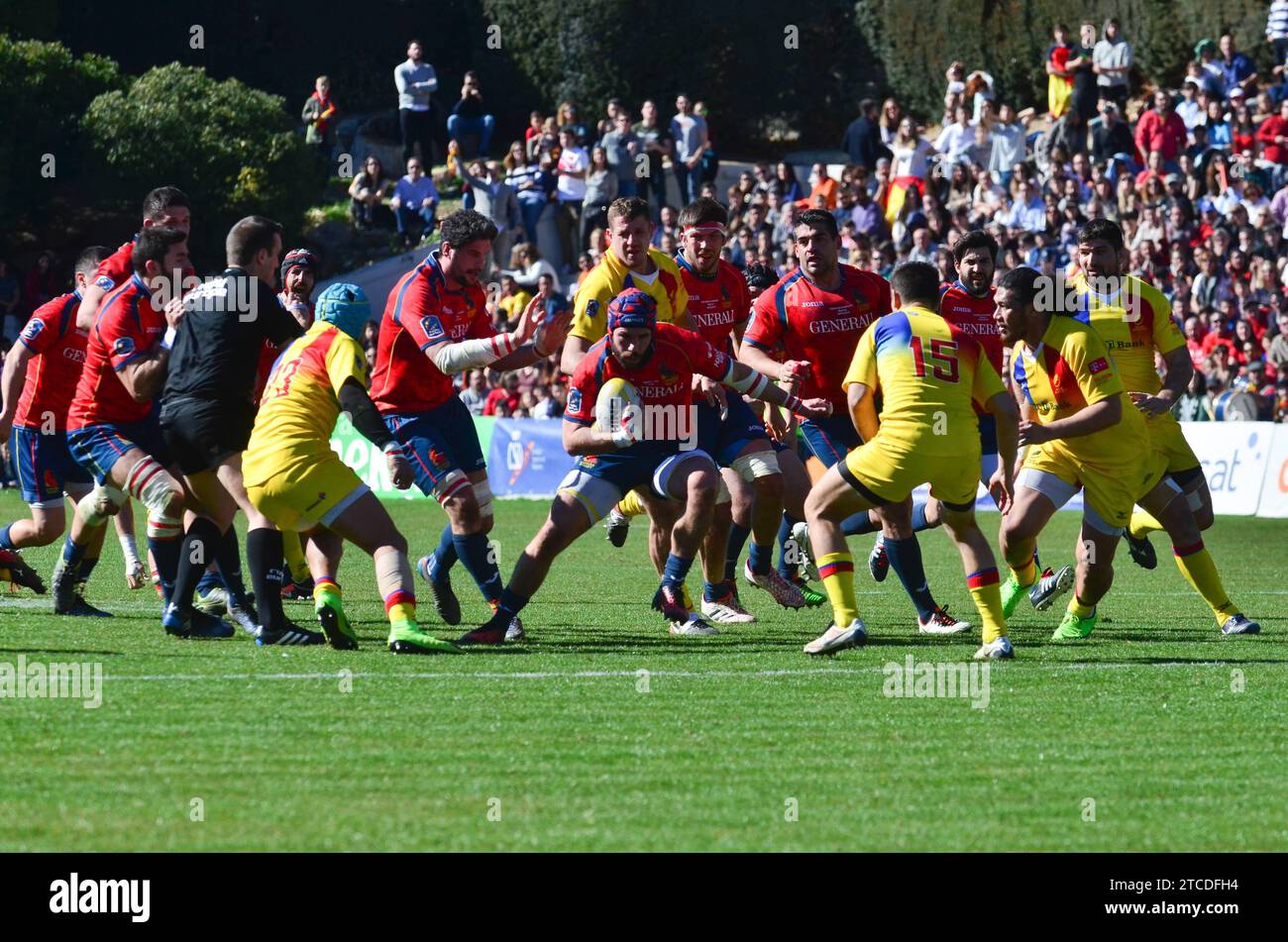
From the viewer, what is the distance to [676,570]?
35.6 ft

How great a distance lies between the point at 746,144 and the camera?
40.3 meters

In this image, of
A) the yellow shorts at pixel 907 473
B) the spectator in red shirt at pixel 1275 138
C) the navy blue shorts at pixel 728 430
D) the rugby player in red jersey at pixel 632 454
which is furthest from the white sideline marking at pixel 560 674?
the spectator in red shirt at pixel 1275 138

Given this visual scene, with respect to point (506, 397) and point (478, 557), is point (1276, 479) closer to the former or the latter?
point (506, 397)

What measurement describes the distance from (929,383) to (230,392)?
3542mm

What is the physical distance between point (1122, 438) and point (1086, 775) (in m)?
4.17

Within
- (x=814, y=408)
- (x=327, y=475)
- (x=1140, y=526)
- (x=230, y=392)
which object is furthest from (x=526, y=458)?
(x=327, y=475)

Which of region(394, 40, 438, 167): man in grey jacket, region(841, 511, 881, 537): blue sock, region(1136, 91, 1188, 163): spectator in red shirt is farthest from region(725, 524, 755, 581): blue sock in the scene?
region(394, 40, 438, 167): man in grey jacket

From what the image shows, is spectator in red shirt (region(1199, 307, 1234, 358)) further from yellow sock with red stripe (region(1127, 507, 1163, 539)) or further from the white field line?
the white field line

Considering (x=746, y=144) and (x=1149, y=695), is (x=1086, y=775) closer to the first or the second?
(x=1149, y=695)

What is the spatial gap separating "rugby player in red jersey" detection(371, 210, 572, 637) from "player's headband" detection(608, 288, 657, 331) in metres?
0.32

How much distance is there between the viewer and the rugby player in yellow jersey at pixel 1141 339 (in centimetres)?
1124

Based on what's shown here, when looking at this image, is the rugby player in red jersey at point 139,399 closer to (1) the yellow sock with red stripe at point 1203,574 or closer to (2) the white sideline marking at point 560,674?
(2) the white sideline marking at point 560,674

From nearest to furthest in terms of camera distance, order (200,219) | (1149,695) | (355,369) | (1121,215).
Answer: (1149,695), (355,369), (1121,215), (200,219)
